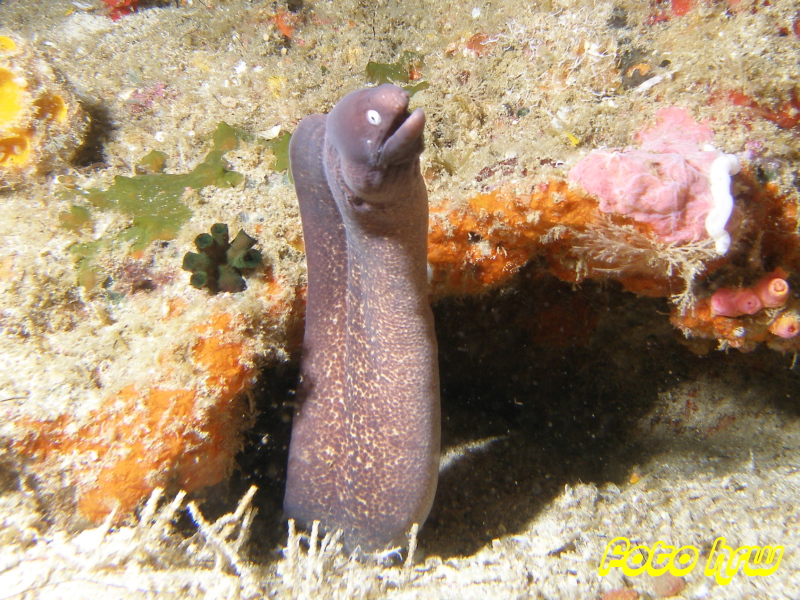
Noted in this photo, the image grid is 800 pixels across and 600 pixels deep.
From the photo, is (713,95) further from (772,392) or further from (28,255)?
(28,255)

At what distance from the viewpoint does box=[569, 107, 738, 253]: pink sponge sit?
2.03 m

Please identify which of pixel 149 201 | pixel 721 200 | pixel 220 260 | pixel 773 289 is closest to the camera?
pixel 721 200

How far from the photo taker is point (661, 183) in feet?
6.66

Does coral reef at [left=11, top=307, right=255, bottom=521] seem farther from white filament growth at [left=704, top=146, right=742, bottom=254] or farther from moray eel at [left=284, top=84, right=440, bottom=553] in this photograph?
white filament growth at [left=704, top=146, right=742, bottom=254]

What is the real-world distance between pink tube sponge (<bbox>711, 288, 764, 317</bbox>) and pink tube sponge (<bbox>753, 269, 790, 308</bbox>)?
3 centimetres

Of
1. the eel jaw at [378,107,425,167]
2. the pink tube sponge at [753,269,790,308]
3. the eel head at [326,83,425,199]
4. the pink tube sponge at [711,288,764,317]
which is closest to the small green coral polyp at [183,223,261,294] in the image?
the eel head at [326,83,425,199]

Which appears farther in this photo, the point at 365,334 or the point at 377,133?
the point at 365,334

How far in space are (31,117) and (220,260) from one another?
1.73 m

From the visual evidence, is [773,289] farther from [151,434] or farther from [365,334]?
[151,434]

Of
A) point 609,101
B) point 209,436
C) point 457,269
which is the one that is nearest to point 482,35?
point 609,101

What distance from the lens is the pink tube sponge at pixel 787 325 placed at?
2.36m

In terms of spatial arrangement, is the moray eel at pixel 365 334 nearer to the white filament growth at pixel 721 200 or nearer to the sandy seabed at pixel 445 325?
the sandy seabed at pixel 445 325

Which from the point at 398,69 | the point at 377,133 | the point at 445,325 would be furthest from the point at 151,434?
the point at 398,69

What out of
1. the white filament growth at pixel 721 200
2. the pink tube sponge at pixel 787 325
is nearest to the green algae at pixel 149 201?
the white filament growth at pixel 721 200
